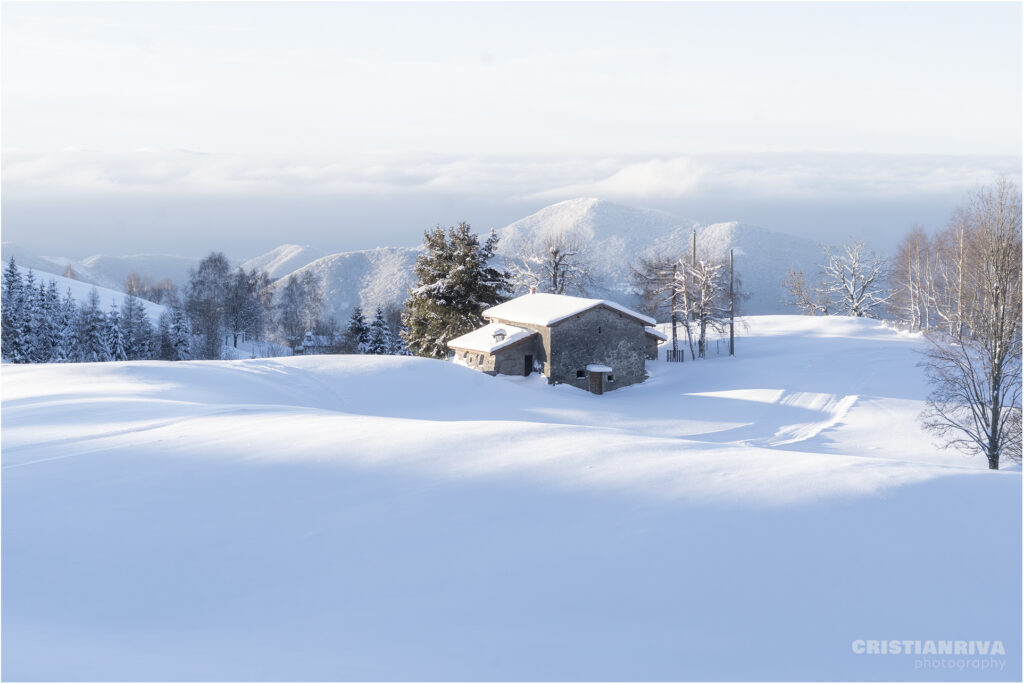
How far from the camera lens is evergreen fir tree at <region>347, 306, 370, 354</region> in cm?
6253

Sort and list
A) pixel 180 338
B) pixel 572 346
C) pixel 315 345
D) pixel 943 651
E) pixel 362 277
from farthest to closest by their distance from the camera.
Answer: pixel 362 277
pixel 315 345
pixel 180 338
pixel 572 346
pixel 943 651

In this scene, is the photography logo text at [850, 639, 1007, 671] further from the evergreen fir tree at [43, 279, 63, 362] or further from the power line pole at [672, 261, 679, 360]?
the evergreen fir tree at [43, 279, 63, 362]

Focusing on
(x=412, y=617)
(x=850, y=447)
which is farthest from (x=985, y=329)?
(x=412, y=617)

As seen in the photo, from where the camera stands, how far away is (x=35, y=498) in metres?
10.3

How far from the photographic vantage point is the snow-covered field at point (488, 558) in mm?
7371

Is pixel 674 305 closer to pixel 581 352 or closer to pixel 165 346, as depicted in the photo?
pixel 581 352

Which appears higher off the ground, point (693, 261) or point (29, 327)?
point (693, 261)

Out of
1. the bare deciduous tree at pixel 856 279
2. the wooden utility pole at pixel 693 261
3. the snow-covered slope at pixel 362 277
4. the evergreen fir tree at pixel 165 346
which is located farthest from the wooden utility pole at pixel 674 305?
the snow-covered slope at pixel 362 277

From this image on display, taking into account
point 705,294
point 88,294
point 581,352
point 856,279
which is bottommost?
point 581,352

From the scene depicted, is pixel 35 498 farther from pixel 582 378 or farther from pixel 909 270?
pixel 909 270

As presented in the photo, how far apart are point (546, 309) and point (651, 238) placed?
379 feet

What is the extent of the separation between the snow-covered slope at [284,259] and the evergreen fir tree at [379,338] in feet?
376

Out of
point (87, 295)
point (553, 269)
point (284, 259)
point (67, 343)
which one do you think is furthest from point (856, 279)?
point (284, 259)

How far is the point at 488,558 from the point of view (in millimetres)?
8734
